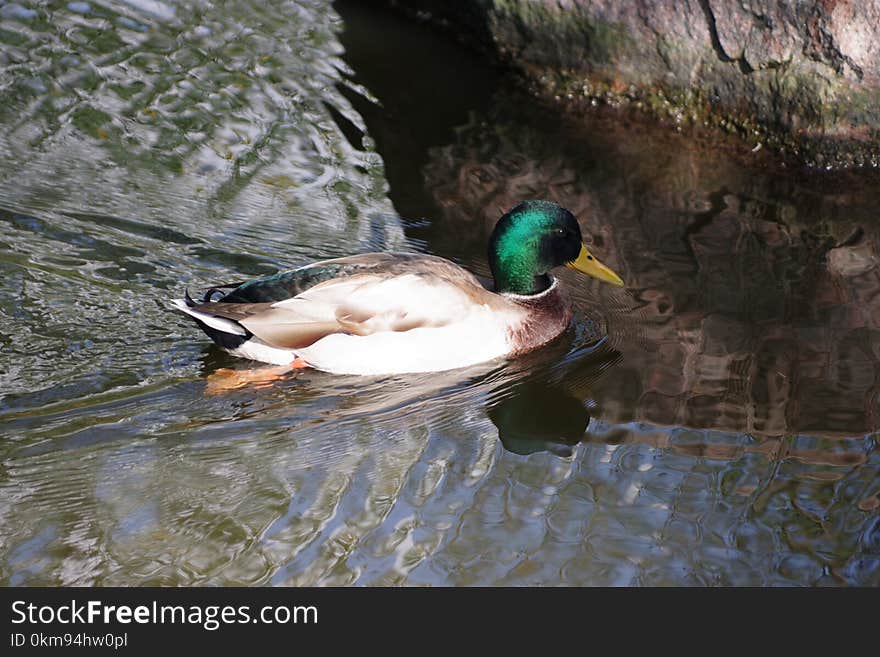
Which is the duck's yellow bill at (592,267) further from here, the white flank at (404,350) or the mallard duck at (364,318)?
the white flank at (404,350)

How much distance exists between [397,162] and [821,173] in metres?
2.71

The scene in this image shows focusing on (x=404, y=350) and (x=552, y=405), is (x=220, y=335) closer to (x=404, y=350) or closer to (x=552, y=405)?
(x=404, y=350)

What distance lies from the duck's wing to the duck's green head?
45 cm

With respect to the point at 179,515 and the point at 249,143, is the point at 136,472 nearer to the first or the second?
the point at 179,515

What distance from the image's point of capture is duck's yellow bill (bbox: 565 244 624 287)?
5348mm

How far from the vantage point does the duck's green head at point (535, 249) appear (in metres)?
5.22

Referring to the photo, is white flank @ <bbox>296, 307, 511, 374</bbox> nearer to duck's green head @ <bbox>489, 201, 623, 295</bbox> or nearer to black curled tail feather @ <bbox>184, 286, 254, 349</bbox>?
black curled tail feather @ <bbox>184, 286, 254, 349</bbox>

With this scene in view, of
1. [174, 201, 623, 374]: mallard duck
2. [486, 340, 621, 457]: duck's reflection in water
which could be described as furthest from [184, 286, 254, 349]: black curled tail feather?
[486, 340, 621, 457]: duck's reflection in water

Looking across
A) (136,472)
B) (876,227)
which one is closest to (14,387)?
(136,472)

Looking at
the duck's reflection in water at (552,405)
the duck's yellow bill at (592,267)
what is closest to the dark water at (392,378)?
the duck's reflection in water at (552,405)

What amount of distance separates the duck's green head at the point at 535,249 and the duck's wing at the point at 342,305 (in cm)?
45

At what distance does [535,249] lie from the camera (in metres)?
5.27

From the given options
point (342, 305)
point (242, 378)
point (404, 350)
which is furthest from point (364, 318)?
point (242, 378)

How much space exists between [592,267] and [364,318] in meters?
1.18
